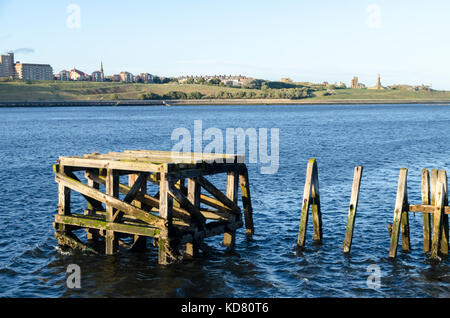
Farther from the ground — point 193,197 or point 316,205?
point 193,197

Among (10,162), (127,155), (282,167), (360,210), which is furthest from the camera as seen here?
(10,162)

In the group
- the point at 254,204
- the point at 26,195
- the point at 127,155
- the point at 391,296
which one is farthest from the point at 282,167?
the point at 391,296

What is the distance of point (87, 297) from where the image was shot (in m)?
14.8

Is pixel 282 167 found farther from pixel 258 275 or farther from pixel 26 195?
pixel 258 275

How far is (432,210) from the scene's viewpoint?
17375mm

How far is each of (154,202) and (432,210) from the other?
31.0 ft

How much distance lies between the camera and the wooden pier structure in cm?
1720

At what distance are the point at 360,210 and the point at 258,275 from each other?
10.5m

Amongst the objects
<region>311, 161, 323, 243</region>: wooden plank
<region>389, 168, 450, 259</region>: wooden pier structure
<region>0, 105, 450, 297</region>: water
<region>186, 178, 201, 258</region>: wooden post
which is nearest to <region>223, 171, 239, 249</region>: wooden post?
<region>0, 105, 450, 297</region>: water

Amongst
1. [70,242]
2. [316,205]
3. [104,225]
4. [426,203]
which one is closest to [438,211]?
[426,203]

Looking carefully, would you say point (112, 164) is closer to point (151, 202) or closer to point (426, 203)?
point (151, 202)

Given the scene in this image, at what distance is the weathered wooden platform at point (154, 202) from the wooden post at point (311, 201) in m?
2.36

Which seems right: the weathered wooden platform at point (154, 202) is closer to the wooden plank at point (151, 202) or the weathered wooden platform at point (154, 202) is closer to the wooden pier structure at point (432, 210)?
the wooden plank at point (151, 202)

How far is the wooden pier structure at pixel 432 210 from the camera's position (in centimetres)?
1720
